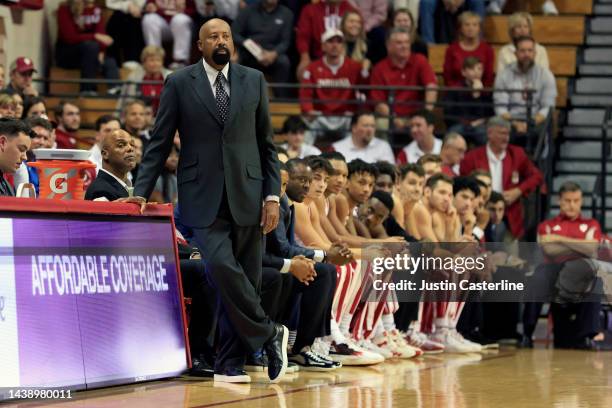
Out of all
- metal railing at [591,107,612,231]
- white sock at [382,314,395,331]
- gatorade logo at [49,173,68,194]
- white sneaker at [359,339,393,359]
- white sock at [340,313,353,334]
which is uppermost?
gatorade logo at [49,173,68,194]

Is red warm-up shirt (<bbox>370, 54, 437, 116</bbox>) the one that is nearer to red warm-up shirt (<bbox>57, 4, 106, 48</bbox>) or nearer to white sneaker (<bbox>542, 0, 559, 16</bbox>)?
white sneaker (<bbox>542, 0, 559, 16</bbox>)

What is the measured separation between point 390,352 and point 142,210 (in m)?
3.46

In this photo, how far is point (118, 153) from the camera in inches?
333

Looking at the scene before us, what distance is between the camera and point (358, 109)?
1661 cm

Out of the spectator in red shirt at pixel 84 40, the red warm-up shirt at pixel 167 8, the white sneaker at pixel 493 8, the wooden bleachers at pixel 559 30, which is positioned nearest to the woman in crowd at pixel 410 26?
the white sneaker at pixel 493 8

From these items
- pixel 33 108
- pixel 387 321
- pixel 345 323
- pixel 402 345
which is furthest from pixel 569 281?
pixel 33 108

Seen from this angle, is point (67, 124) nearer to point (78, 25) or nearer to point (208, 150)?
point (78, 25)

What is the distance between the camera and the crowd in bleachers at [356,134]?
32.2 ft

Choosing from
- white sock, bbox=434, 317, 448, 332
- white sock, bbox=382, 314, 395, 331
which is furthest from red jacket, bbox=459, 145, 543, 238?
white sock, bbox=382, 314, 395, 331

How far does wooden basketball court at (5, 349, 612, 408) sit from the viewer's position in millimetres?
7371

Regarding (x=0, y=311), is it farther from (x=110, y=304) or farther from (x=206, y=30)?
(x=206, y=30)

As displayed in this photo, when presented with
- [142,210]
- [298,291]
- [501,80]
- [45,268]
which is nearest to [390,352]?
[298,291]

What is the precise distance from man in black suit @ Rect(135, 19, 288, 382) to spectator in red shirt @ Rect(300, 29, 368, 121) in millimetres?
8025

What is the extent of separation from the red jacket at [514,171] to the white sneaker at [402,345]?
3932mm
